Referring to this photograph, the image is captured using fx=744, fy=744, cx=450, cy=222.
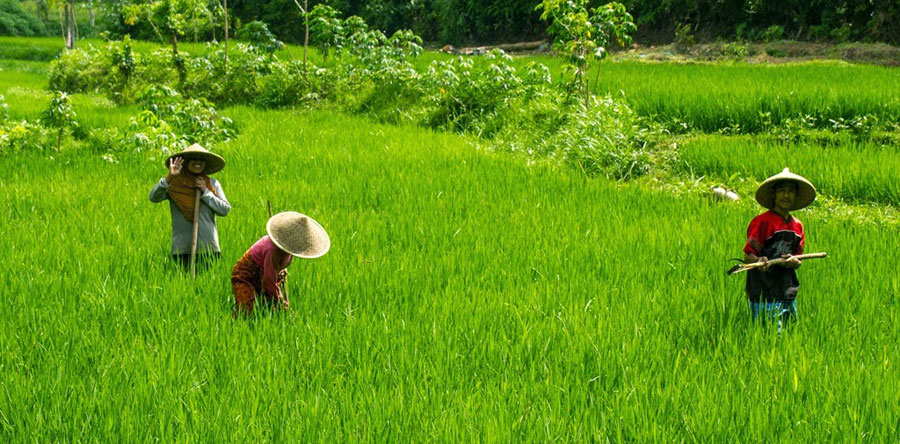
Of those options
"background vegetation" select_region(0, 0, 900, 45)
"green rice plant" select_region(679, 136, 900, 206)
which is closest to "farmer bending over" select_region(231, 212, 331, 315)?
"green rice plant" select_region(679, 136, 900, 206)

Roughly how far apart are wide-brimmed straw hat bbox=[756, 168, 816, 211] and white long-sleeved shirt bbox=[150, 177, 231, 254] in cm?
208

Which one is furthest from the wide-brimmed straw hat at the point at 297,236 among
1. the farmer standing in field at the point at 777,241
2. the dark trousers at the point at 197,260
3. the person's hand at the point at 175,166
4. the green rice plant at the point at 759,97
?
the green rice plant at the point at 759,97

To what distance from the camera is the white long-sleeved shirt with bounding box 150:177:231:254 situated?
10.1 ft

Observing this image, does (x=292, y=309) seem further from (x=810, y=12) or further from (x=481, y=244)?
(x=810, y=12)

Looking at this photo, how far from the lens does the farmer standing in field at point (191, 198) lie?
3027mm

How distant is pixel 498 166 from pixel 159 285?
10.5 ft

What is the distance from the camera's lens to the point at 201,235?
3174 millimetres

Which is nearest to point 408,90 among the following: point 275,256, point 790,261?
point 275,256

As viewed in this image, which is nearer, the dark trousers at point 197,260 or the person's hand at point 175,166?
the person's hand at point 175,166

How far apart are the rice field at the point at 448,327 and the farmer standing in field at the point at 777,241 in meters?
0.12

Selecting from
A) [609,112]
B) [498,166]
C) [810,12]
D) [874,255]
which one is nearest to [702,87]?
[609,112]

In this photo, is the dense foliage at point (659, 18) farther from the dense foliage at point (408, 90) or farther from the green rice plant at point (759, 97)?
the green rice plant at point (759, 97)

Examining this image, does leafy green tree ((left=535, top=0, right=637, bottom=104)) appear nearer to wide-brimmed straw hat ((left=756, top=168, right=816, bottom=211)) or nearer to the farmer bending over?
wide-brimmed straw hat ((left=756, top=168, right=816, bottom=211))

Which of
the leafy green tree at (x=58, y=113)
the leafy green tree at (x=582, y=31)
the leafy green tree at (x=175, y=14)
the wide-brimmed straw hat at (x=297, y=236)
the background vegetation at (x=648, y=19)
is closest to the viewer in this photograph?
the wide-brimmed straw hat at (x=297, y=236)
